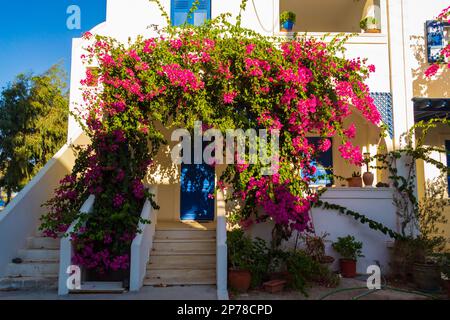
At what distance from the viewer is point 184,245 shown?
8219mm

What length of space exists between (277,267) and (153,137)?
3.84 m

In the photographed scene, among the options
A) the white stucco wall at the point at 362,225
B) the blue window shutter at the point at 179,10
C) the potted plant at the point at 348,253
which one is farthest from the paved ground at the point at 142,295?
the blue window shutter at the point at 179,10

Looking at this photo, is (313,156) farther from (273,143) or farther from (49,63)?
(49,63)

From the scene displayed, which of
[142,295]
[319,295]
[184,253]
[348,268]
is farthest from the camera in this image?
[348,268]

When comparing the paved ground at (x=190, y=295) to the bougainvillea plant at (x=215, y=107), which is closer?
the paved ground at (x=190, y=295)

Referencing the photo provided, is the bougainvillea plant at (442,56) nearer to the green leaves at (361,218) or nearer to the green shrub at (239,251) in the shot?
the green leaves at (361,218)

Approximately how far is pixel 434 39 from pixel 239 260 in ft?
26.0

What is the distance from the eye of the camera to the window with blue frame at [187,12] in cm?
973

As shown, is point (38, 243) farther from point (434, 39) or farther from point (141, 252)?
point (434, 39)

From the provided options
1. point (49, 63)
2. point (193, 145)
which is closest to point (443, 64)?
point (193, 145)

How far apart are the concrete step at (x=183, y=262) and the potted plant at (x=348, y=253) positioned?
2796 millimetres

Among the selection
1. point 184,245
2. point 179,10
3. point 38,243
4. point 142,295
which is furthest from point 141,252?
point 179,10

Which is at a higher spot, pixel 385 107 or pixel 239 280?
pixel 385 107

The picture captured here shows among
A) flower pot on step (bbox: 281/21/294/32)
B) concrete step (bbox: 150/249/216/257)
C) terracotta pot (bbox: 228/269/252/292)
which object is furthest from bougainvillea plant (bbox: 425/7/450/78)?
concrete step (bbox: 150/249/216/257)
